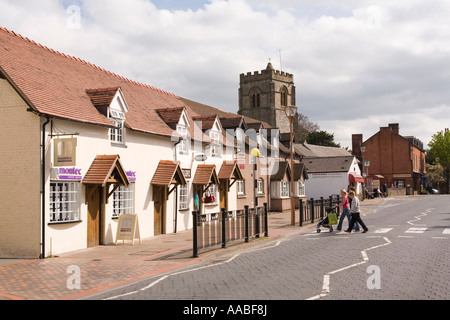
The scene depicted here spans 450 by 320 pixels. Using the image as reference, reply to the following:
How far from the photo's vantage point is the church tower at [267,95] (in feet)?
271

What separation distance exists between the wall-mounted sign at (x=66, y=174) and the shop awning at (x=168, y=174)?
14.6ft

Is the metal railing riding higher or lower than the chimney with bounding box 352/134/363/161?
lower

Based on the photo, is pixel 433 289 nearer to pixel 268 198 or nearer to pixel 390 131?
pixel 268 198

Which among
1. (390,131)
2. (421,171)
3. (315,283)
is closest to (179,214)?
(315,283)

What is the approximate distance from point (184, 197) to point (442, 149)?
2753 inches

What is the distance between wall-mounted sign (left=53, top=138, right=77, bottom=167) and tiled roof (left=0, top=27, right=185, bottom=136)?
0.87 m

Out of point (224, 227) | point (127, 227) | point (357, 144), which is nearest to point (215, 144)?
point (127, 227)

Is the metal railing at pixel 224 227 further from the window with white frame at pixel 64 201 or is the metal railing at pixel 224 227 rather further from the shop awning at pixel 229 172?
the shop awning at pixel 229 172

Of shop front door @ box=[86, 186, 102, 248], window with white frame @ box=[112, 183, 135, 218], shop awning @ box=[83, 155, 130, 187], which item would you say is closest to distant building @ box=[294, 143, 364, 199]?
window with white frame @ box=[112, 183, 135, 218]

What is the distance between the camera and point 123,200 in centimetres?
1780

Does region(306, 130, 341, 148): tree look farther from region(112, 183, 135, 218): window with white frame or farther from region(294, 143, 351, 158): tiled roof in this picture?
region(112, 183, 135, 218): window with white frame

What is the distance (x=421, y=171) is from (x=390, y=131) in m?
16.5

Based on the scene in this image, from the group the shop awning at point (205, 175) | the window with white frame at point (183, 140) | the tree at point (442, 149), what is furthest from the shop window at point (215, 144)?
the tree at point (442, 149)

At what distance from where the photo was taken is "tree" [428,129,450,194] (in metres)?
78.9
